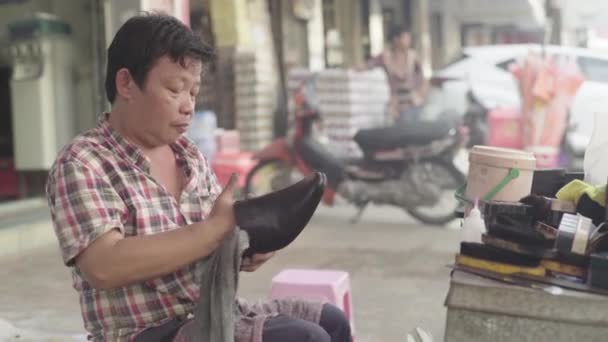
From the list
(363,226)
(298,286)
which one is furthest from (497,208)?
(363,226)

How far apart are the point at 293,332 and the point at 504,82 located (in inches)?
204

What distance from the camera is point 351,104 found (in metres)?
6.40

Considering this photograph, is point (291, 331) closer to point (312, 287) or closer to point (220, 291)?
point (220, 291)

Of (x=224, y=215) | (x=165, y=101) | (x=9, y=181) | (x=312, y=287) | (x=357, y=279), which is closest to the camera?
(x=224, y=215)

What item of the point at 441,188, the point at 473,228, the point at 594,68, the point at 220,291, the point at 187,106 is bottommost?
the point at 441,188

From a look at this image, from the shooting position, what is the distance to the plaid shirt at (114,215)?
1.32 metres

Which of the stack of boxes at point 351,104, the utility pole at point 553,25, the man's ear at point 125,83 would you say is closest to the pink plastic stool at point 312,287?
the man's ear at point 125,83

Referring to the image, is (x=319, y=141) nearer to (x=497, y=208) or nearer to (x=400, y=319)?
(x=400, y=319)

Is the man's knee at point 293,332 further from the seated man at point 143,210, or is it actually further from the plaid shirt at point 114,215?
the plaid shirt at point 114,215

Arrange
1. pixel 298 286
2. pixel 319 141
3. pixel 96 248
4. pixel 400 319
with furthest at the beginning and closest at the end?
pixel 319 141, pixel 400 319, pixel 298 286, pixel 96 248

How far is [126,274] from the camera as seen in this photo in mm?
1285

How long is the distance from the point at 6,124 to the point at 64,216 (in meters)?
5.31

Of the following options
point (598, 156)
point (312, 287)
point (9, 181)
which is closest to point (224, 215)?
point (598, 156)

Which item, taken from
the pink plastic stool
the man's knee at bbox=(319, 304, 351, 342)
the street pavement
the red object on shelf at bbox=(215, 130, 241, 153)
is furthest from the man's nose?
the red object on shelf at bbox=(215, 130, 241, 153)
